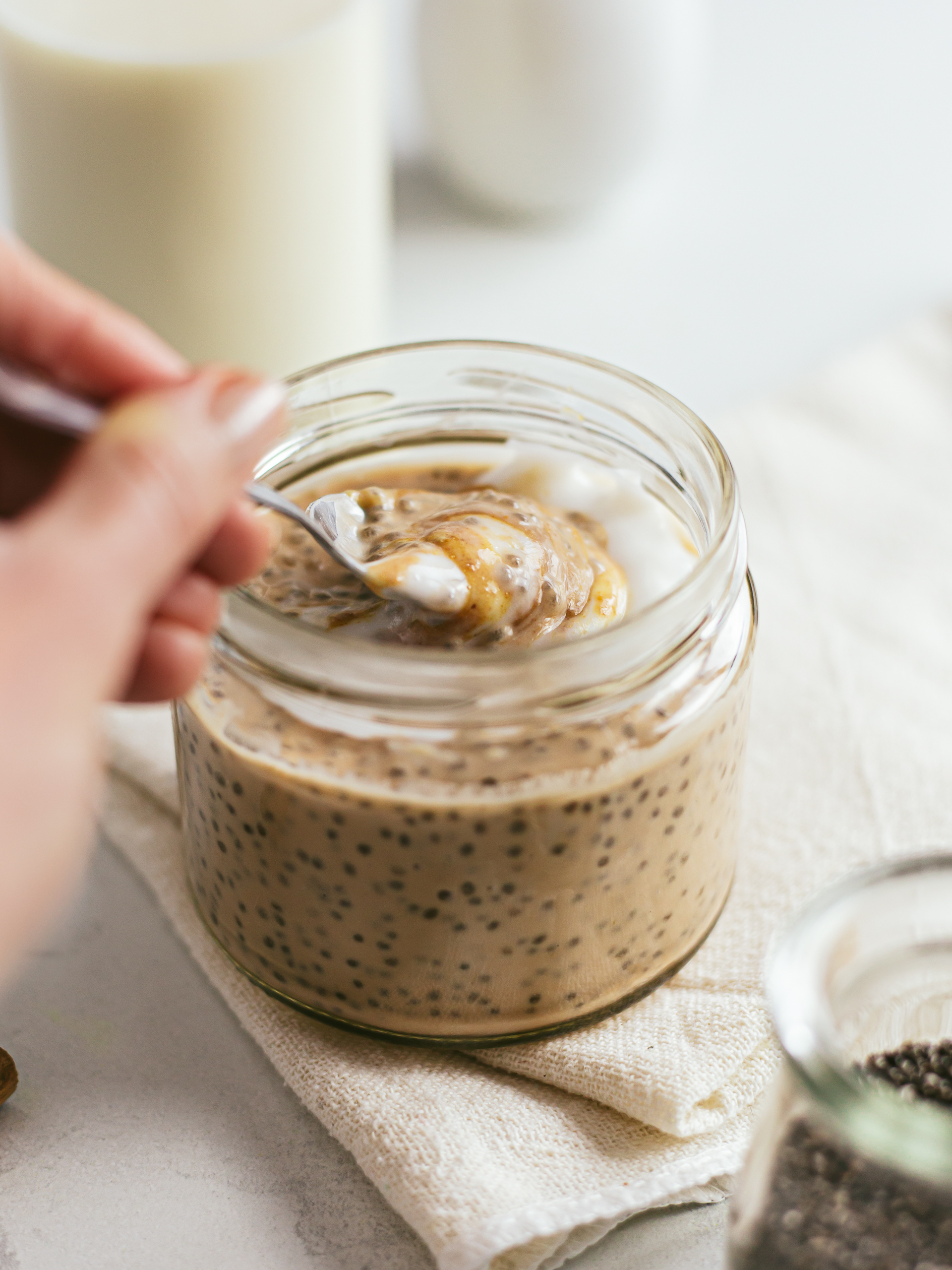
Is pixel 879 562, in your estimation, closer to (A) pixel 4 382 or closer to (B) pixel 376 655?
(B) pixel 376 655

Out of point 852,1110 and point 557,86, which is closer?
point 852,1110

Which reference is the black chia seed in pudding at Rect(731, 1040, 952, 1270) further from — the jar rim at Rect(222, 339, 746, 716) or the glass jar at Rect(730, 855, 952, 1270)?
the jar rim at Rect(222, 339, 746, 716)

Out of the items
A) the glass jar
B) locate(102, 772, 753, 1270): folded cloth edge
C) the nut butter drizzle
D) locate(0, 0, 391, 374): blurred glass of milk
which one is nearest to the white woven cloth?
locate(102, 772, 753, 1270): folded cloth edge

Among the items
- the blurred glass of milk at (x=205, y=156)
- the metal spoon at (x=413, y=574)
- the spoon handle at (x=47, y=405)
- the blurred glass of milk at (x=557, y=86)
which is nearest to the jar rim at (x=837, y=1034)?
the metal spoon at (x=413, y=574)

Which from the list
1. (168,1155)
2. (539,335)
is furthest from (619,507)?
(539,335)

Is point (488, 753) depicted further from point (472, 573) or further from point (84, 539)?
point (84, 539)

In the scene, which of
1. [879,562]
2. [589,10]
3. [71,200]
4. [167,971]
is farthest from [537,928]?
[589,10]
